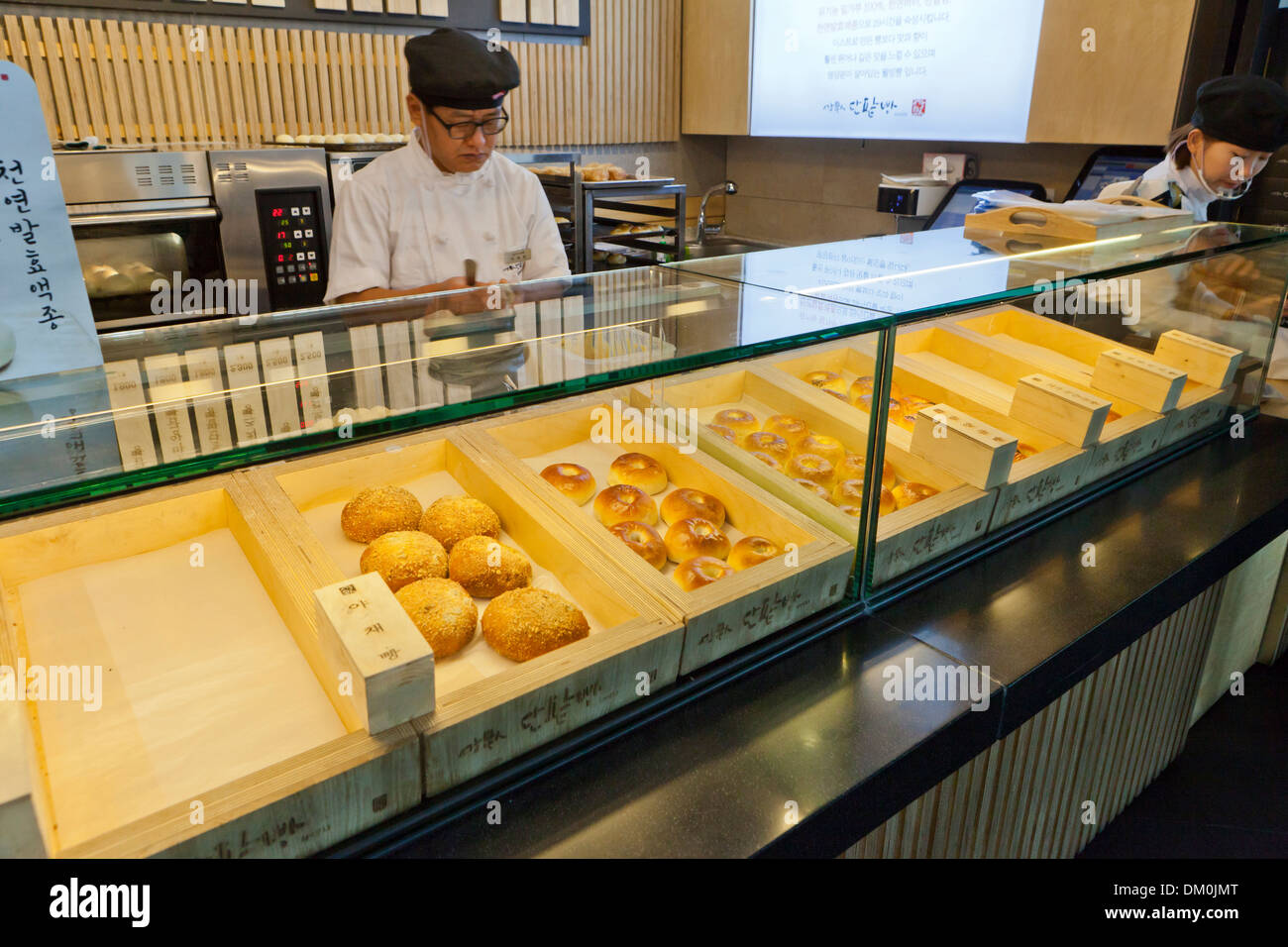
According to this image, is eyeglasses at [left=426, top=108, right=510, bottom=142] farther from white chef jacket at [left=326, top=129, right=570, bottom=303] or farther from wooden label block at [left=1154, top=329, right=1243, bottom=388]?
wooden label block at [left=1154, top=329, right=1243, bottom=388]

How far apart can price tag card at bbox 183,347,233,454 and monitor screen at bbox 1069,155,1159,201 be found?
3278 millimetres

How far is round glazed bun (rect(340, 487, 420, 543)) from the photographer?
1.22 metres

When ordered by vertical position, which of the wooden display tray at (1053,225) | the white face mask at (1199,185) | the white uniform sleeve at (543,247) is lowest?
the white uniform sleeve at (543,247)

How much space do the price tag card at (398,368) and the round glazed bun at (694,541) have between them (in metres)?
0.47

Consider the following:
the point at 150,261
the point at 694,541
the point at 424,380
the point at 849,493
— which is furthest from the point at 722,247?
the point at 424,380

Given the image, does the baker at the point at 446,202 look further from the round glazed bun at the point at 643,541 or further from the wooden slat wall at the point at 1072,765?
the wooden slat wall at the point at 1072,765

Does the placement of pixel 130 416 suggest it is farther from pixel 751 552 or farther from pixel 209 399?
pixel 751 552

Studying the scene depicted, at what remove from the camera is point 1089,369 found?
1906mm

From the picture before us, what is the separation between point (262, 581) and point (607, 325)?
22.8 inches

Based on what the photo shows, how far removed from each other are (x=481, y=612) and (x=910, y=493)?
2.49 feet

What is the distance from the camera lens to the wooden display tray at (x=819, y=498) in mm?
1311

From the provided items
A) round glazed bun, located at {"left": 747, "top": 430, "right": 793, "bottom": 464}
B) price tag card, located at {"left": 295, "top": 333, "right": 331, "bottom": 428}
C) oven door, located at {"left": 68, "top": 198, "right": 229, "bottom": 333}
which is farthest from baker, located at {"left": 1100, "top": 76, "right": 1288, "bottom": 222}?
oven door, located at {"left": 68, "top": 198, "right": 229, "bottom": 333}

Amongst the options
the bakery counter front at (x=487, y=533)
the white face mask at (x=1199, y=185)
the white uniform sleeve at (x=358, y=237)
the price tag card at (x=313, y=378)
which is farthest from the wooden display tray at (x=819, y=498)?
the white face mask at (x=1199, y=185)

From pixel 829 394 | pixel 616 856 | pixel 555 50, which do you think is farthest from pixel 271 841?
pixel 555 50
